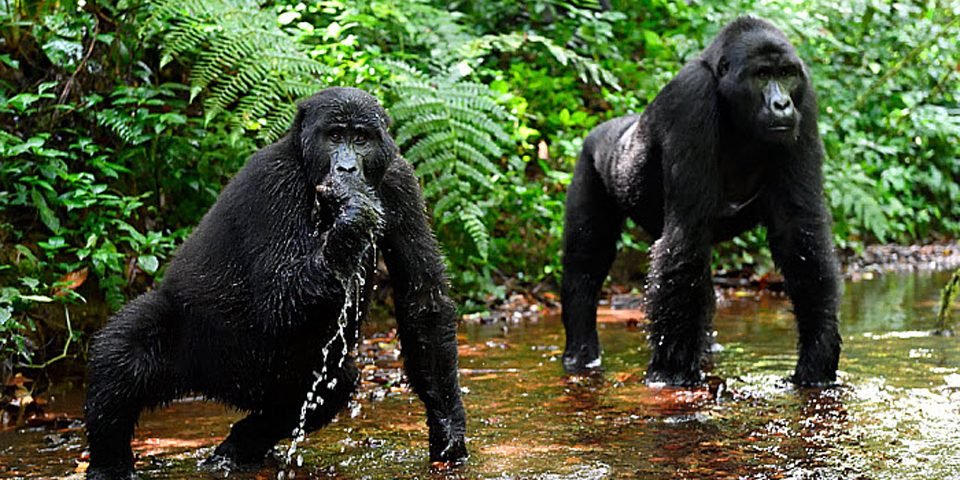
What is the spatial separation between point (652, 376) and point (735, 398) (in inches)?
23.9

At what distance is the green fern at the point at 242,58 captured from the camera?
6.17 metres

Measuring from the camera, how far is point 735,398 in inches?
193

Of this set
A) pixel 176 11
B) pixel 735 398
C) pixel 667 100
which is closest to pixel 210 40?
pixel 176 11

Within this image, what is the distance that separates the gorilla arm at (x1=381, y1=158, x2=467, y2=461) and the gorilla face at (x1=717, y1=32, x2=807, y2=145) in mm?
2045

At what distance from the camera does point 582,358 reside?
6055 millimetres

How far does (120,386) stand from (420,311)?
3.47 ft

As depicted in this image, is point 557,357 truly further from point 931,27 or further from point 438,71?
point 931,27

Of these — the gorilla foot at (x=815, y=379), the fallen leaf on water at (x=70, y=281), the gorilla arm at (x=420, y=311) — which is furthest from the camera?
the fallen leaf on water at (x=70, y=281)

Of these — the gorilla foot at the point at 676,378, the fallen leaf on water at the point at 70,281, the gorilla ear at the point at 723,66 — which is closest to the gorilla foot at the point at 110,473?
the fallen leaf on water at the point at 70,281

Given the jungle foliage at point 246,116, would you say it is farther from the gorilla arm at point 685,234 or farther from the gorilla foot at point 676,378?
the gorilla foot at point 676,378

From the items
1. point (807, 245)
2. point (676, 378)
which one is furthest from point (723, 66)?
point (676, 378)

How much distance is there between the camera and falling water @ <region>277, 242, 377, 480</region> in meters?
3.84

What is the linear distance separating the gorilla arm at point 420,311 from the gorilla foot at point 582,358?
2100 millimetres

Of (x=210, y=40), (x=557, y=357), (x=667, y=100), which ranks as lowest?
(x=557, y=357)
